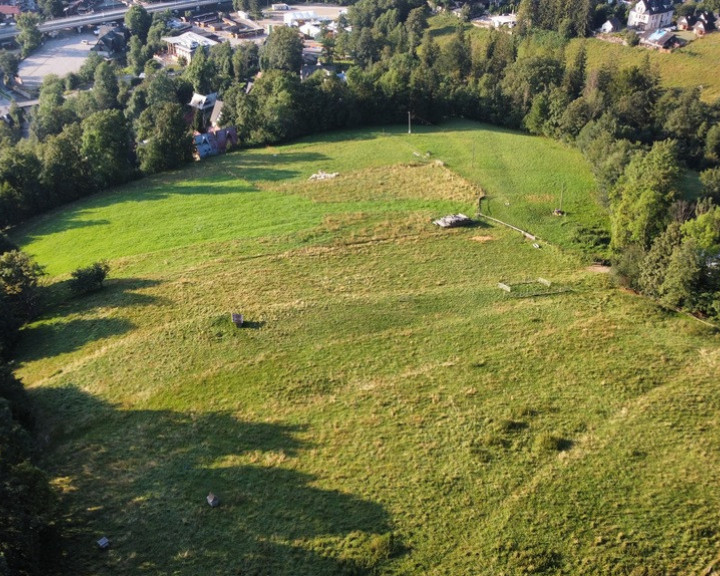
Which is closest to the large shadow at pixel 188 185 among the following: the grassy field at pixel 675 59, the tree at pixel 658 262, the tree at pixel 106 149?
the tree at pixel 106 149

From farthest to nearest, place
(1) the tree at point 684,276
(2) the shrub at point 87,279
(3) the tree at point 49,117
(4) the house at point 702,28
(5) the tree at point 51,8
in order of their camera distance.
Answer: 1. (5) the tree at point 51,8
2. (4) the house at point 702,28
3. (3) the tree at point 49,117
4. (2) the shrub at point 87,279
5. (1) the tree at point 684,276

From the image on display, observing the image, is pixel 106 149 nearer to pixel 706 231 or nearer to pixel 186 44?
pixel 706 231

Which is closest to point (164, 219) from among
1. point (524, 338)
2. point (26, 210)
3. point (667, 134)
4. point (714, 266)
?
point (26, 210)

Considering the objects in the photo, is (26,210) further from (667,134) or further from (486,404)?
(667,134)

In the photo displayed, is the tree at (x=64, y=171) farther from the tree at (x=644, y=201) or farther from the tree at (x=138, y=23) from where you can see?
the tree at (x=138, y=23)

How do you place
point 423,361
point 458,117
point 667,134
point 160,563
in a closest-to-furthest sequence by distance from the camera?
point 160,563 < point 423,361 < point 667,134 < point 458,117

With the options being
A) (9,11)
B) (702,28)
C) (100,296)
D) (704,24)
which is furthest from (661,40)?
(9,11)
